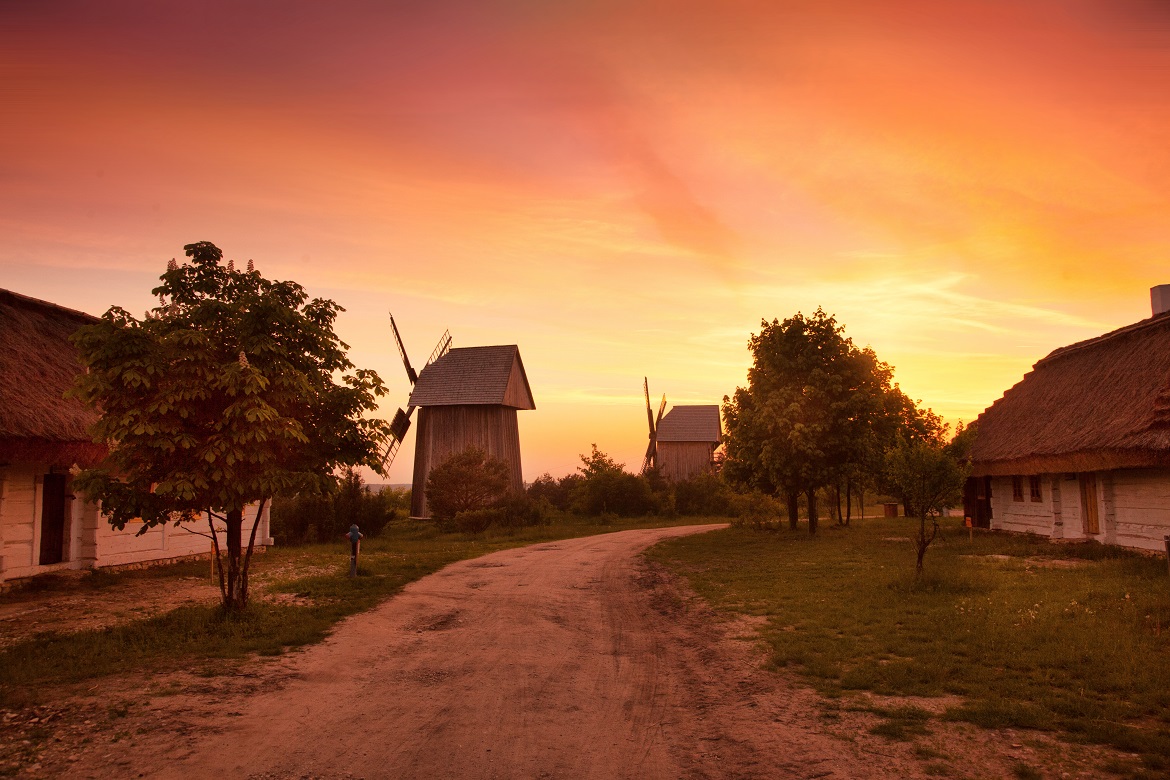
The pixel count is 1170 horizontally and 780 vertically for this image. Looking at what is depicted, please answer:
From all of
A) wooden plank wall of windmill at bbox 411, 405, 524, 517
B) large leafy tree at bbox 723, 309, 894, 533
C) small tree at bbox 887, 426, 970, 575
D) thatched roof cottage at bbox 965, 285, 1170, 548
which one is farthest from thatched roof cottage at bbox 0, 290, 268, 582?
thatched roof cottage at bbox 965, 285, 1170, 548

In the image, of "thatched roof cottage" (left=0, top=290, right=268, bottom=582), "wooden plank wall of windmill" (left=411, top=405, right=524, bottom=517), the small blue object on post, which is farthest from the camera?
"wooden plank wall of windmill" (left=411, top=405, right=524, bottom=517)

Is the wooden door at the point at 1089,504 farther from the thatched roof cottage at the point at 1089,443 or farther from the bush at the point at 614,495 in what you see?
the bush at the point at 614,495

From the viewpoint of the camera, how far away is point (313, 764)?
637 centimetres

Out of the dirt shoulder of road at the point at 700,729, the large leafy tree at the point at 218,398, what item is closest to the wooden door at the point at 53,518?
the large leafy tree at the point at 218,398

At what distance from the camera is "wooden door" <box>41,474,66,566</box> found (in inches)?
659

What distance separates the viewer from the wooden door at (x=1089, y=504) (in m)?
22.5

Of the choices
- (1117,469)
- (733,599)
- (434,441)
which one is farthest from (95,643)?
(434,441)

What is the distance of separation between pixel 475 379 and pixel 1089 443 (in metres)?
31.3

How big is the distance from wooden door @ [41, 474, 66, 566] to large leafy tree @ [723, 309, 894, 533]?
2277cm

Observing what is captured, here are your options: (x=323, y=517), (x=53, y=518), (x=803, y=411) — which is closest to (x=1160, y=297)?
(x=803, y=411)

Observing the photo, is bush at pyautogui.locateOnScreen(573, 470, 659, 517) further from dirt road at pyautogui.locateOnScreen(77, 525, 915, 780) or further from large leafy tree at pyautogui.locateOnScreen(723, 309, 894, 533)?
dirt road at pyautogui.locateOnScreen(77, 525, 915, 780)

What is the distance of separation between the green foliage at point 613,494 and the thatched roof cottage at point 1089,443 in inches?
852

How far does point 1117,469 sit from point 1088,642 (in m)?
14.2

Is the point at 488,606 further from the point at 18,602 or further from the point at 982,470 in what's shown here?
the point at 982,470
